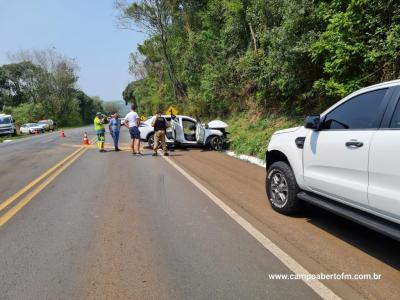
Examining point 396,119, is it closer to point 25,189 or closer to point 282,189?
point 282,189

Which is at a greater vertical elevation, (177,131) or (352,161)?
(352,161)

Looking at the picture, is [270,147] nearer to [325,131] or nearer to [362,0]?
[325,131]

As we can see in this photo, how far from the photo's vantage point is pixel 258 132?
1638 centimetres

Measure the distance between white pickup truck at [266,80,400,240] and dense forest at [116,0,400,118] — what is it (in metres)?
5.16

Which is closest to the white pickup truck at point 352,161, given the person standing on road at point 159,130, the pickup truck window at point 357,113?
the pickup truck window at point 357,113

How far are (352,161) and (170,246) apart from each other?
2366 mm

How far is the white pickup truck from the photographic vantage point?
3.96m

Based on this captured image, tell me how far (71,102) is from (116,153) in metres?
83.7

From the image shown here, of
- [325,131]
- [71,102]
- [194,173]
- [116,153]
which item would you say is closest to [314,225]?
[325,131]

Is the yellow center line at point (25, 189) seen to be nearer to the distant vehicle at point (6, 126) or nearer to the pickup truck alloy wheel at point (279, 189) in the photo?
the pickup truck alloy wheel at point (279, 189)

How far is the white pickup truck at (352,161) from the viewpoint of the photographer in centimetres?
396

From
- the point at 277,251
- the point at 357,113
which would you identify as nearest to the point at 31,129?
the point at 277,251

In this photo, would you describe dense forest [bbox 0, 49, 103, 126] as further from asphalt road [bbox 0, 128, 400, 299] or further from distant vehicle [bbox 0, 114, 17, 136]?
asphalt road [bbox 0, 128, 400, 299]

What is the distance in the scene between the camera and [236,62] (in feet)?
70.8
